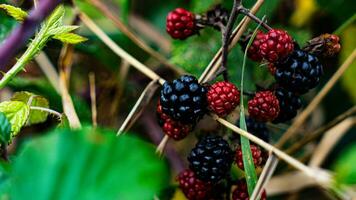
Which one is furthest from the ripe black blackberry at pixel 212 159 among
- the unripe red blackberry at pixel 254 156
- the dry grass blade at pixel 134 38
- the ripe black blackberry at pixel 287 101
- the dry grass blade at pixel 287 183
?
the dry grass blade at pixel 287 183

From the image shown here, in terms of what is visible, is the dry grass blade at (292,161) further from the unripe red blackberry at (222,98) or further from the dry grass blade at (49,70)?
the dry grass blade at (49,70)

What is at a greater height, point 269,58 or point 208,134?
point 269,58

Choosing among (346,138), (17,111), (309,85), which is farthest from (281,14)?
(17,111)

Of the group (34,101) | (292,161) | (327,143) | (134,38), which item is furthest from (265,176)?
(327,143)

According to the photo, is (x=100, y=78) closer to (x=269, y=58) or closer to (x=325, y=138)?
(x=325, y=138)

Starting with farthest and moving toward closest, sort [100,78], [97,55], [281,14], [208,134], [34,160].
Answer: [281,14] < [100,78] < [97,55] < [208,134] < [34,160]

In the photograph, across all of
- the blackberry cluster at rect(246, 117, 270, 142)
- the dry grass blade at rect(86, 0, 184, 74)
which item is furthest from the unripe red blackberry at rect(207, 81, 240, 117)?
the dry grass blade at rect(86, 0, 184, 74)

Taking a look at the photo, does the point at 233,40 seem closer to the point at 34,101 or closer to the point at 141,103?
the point at 141,103
